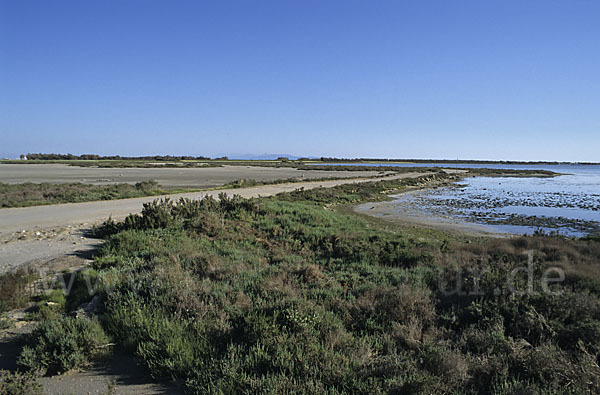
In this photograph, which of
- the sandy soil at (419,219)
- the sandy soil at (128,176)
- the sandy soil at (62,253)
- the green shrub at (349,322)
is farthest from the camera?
the sandy soil at (128,176)

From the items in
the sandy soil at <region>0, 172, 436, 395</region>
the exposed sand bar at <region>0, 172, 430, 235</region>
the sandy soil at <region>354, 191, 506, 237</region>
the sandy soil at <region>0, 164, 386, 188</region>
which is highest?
the sandy soil at <region>0, 164, 386, 188</region>

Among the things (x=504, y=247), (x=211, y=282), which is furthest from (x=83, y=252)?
(x=504, y=247)

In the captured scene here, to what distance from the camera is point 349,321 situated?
5262 millimetres

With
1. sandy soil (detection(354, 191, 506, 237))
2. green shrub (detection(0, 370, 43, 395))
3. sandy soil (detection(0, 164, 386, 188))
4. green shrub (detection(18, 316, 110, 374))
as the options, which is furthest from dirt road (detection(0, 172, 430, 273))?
sandy soil (detection(0, 164, 386, 188))

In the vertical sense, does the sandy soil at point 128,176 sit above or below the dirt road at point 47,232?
above

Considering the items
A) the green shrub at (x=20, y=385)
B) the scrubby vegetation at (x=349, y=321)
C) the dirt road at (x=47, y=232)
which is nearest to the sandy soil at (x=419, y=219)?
the scrubby vegetation at (x=349, y=321)

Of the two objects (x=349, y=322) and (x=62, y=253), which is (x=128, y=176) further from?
(x=349, y=322)

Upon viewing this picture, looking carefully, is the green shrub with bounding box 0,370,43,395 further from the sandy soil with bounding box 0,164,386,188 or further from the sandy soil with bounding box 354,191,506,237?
the sandy soil with bounding box 0,164,386,188

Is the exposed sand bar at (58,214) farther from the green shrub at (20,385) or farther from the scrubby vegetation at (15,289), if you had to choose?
the green shrub at (20,385)

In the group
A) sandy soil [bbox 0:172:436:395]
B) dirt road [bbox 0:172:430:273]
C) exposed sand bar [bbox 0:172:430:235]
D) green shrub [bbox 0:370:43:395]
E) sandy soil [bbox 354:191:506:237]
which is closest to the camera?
green shrub [bbox 0:370:43:395]

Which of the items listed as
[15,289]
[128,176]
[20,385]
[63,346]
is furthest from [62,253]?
[128,176]

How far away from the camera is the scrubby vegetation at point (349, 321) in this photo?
12.3 ft

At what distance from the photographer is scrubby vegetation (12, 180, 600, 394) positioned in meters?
3.74

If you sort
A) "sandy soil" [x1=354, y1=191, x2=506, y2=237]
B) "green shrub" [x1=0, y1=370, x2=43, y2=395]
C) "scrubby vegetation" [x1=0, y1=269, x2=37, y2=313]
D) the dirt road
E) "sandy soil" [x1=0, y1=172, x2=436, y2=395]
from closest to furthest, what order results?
"green shrub" [x1=0, y1=370, x2=43, y2=395]
"sandy soil" [x1=0, y1=172, x2=436, y2=395]
"scrubby vegetation" [x1=0, y1=269, x2=37, y2=313]
the dirt road
"sandy soil" [x1=354, y1=191, x2=506, y2=237]
